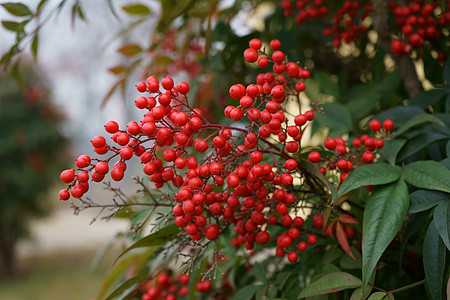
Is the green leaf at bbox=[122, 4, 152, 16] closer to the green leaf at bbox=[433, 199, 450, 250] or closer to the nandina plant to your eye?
the nandina plant

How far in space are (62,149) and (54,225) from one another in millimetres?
2456

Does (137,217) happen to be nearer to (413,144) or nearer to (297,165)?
(297,165)

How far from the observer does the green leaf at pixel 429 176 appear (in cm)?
40

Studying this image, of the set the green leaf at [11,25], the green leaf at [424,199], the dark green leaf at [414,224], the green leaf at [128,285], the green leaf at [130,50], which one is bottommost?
the dark green leaf at [414,224]

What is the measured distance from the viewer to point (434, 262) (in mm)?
A: 391

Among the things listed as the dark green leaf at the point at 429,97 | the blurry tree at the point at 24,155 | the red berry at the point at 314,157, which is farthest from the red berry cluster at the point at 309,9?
the blurry tree at the point at 24,155

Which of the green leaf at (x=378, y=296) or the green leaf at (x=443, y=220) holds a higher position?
the green leaf at (x=443, y=220)

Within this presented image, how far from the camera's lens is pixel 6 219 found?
353cm

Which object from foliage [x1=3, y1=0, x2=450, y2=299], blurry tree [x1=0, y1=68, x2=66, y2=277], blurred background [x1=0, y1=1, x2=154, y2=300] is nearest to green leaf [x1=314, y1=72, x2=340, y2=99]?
foliage [x1=3, y1=0, x2=450, y2=299]

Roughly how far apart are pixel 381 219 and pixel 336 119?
285 millimetres

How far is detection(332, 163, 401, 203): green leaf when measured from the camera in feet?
1.33

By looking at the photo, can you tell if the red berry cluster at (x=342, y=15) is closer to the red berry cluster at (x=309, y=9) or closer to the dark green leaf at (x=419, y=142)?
the red berry cluster at (x=309, y=9)

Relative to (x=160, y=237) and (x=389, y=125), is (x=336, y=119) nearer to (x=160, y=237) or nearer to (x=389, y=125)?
(x=389, y=125)

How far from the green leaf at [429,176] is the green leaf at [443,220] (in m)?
0.02
